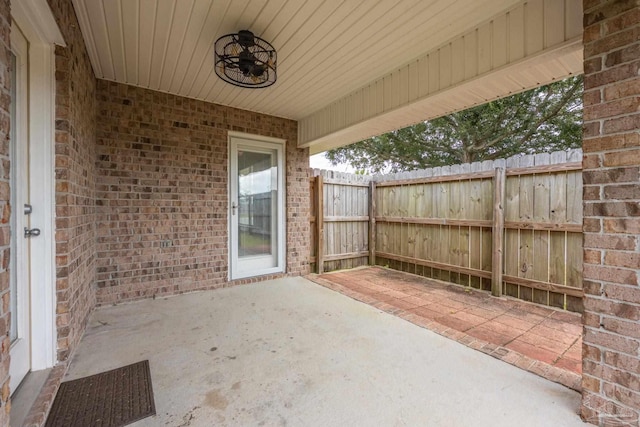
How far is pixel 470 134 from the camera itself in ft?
27.0

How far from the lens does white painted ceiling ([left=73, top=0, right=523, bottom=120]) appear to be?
2.07 metres

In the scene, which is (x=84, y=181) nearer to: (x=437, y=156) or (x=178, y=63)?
(x=178, y=63)

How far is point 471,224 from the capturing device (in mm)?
4051

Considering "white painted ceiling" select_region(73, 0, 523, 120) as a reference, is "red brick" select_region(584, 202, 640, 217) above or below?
below

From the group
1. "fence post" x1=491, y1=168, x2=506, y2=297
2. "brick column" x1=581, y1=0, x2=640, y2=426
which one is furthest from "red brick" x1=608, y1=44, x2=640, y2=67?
"fence post" x1=491, y1=168, x2=506, y2=297

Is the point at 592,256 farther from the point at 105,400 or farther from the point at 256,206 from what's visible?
the point at 256,206

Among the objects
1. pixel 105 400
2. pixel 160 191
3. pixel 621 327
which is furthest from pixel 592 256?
pixel 160 191

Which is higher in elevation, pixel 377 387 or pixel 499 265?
pixel 499 265

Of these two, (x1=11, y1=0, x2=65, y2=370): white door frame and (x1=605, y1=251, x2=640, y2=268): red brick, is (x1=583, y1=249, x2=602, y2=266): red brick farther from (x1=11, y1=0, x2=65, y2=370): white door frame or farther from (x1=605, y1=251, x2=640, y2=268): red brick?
(x1=11, y1=0, x2=65, y2=370): white door frame

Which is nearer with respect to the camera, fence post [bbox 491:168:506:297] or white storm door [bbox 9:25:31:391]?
white storm door [bbox 9:25:31:391]

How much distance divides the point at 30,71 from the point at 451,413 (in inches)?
131

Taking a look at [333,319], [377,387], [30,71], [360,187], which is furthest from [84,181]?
[360,187]

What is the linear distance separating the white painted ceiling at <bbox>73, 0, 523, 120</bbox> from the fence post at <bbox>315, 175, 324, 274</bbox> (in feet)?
6.35

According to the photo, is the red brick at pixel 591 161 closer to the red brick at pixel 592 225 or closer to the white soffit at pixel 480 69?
the red brick at pixel 592 225
